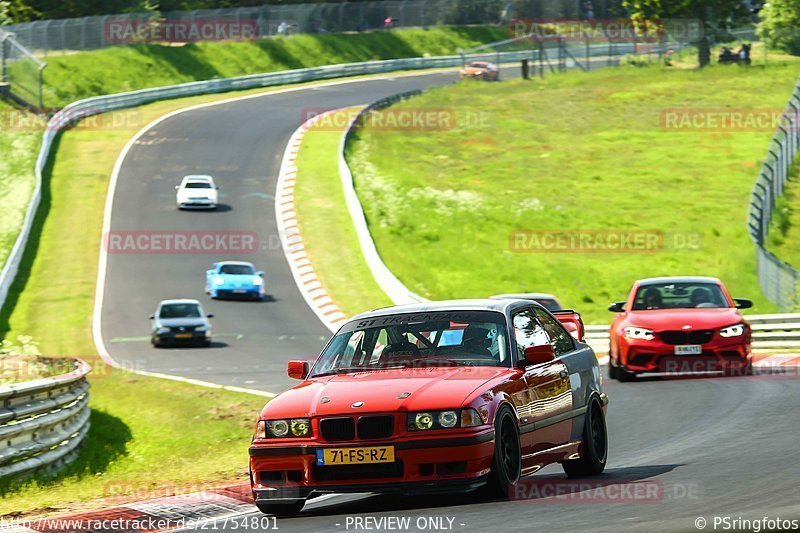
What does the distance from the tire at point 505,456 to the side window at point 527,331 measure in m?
0.83

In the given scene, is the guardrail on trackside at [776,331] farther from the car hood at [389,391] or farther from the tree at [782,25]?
the tree at [782,25]

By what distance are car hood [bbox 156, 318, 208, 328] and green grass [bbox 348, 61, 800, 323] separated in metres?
7.58

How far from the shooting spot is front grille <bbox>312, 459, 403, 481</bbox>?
28.6 ft

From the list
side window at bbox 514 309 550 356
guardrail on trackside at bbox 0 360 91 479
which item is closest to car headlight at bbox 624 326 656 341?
guardrail on trackside at bbox 0 360 91 479

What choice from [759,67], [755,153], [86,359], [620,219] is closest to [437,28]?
[759,67]

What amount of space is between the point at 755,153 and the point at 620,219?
11445 mm

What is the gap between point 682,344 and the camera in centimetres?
1917

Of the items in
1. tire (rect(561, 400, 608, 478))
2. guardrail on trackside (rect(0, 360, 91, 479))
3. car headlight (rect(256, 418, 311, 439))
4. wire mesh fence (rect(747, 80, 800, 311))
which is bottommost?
wire mesh fence (rect(747, 80, 800, 311))

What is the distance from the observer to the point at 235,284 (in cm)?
3753

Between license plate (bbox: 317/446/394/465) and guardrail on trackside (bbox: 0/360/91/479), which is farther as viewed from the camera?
guardrail on trackside (bbox: 0/360/91/479)

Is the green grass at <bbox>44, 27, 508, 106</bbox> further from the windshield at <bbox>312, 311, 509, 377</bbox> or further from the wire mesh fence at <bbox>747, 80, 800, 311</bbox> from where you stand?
the windshield at <bbox>312, 311, 509, 377</bbox>

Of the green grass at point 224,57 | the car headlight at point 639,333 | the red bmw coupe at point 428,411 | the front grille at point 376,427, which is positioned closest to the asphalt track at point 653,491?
the red bmw coupe at point 428,411

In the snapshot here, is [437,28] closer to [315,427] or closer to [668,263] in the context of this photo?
[668,263]

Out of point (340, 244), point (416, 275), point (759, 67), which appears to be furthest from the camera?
point (759, 67)
